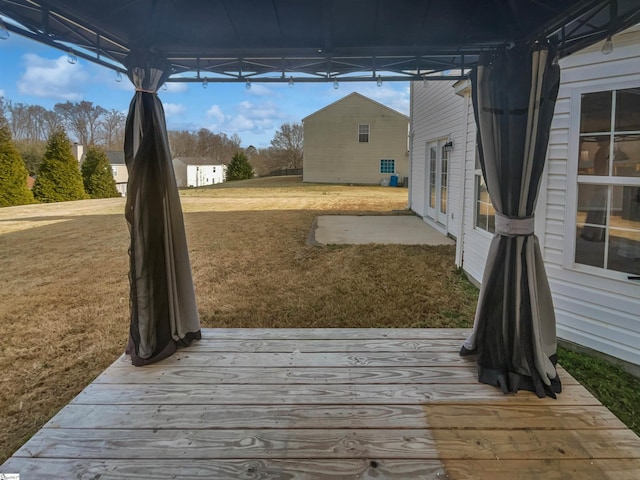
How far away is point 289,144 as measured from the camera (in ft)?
110

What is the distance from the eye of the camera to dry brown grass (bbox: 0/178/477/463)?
3.21m

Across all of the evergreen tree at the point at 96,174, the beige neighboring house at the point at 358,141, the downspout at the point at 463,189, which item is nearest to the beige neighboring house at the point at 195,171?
the evergreen tree at the point at 96,174

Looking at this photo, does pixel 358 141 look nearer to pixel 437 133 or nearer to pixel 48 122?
pixel 437 133

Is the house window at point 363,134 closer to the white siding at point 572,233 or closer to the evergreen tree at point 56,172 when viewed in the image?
the evergreen tree at point 56,172

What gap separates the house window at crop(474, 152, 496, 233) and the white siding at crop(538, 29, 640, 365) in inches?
44.0

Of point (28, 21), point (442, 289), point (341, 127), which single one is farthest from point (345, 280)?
point (341, 127)

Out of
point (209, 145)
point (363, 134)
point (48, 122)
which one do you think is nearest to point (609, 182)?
point (363, 134)

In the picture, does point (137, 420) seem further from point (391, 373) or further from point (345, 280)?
point (345, 280)

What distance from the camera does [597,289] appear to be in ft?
10.8

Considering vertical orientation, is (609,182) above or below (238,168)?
below

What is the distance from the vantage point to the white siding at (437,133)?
695cm

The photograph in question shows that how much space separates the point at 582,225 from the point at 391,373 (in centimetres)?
222

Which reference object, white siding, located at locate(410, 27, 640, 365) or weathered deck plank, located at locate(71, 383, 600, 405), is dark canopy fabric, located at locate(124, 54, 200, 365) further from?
white siding, located at locate(410, 27, 640, 365)

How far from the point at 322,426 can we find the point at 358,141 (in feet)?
78.7
